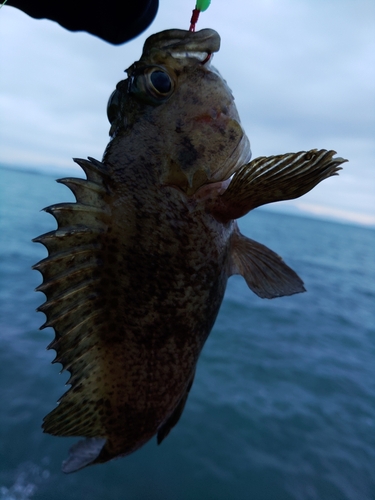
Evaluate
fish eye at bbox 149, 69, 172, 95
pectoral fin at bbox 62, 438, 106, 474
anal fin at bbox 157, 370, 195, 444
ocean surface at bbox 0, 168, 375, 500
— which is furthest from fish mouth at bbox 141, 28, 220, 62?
ocean surface at bbox 0, 168, 375, 500

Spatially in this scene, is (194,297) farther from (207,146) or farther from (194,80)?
(194,80)

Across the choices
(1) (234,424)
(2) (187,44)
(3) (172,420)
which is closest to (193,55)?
(2) (187,44)

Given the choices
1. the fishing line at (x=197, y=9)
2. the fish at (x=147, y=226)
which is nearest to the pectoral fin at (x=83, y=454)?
the fish at (x=147, y=226)

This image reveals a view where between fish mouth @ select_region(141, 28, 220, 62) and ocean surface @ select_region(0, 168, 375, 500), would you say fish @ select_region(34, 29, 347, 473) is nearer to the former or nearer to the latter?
fish mouth @ select_region(141, 28, 220, 62)

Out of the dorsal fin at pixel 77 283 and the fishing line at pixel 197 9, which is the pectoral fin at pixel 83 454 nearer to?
the dorsal fin at pixel 77 283

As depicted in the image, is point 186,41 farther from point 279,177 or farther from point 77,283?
point 77,283

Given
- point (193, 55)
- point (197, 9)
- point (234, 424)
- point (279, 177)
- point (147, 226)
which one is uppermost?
point (197, 9)

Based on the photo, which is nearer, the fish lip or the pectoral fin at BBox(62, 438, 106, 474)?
the fish lip
